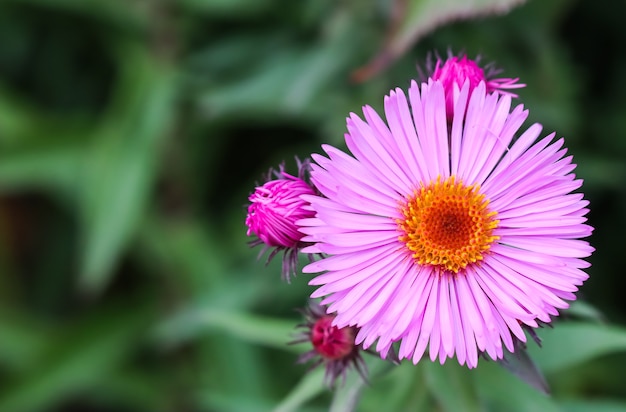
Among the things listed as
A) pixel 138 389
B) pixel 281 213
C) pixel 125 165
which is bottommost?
pixel 281 213

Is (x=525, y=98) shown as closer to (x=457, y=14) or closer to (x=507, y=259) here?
(x=457, y=14)

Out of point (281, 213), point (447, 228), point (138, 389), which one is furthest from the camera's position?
point (138, 389)

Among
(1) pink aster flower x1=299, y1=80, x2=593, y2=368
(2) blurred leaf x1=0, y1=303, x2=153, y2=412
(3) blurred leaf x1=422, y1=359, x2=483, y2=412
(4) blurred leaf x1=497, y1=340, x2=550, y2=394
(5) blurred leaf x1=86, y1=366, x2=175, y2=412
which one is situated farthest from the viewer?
(5) blurred leaf x1=86, y1=366, x2=175, y2=412

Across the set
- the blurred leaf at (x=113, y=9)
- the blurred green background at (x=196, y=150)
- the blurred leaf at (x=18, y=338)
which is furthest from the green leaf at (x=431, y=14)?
the blurred leaf at (x=18, y=338)

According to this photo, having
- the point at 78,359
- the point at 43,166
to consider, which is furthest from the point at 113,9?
the point at 78,359

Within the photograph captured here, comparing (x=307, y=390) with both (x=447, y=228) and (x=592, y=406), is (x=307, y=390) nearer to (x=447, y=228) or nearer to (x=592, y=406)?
(x=447, y=228)

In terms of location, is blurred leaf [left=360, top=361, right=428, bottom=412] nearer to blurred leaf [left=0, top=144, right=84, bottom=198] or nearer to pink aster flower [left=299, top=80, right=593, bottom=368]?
pink aster flower [left=299, top=80, right=593, bottom=368]

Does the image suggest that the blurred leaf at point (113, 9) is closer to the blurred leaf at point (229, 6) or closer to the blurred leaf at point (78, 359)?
the blurred leaf at point (229, 6)

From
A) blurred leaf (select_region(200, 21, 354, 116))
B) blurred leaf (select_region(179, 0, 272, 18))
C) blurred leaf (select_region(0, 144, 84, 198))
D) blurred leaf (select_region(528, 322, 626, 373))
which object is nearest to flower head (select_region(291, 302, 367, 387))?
blurred leaf (select_region(528, 322, 626, 373))
